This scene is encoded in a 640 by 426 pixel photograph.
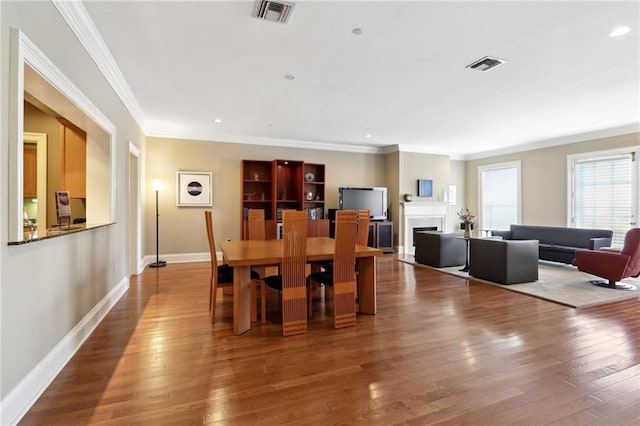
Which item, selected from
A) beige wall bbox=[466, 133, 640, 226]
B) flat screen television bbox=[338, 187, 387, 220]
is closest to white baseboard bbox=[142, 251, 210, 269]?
flat screen television bbox=[338, 187, 387, 220]

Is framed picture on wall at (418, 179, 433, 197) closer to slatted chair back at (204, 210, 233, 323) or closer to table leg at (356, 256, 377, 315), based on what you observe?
table leg at (356, 256, 377, 315)

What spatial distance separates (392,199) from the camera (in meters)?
8.34

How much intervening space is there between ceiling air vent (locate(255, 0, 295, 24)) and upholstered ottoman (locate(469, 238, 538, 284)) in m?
4.21

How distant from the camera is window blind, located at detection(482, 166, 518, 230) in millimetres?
8289

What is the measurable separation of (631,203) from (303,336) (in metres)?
6.83

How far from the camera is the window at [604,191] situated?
5984 mm

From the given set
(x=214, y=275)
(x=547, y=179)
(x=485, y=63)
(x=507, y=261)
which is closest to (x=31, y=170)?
(x=214, y=275)

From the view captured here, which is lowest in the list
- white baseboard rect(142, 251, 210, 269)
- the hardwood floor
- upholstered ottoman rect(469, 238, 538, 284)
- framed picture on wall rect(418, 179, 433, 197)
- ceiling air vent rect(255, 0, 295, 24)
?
the hardwood floor

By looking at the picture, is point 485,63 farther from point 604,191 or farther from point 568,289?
point 604,191

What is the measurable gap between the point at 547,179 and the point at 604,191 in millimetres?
1161

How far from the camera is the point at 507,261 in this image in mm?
4637

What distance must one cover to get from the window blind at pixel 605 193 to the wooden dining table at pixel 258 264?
19.2ft

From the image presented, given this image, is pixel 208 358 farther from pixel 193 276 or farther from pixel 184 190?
pixel 184 190

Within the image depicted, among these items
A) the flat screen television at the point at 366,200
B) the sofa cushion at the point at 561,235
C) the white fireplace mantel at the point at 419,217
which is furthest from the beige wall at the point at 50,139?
the sofa cushion at the point at 561,235
